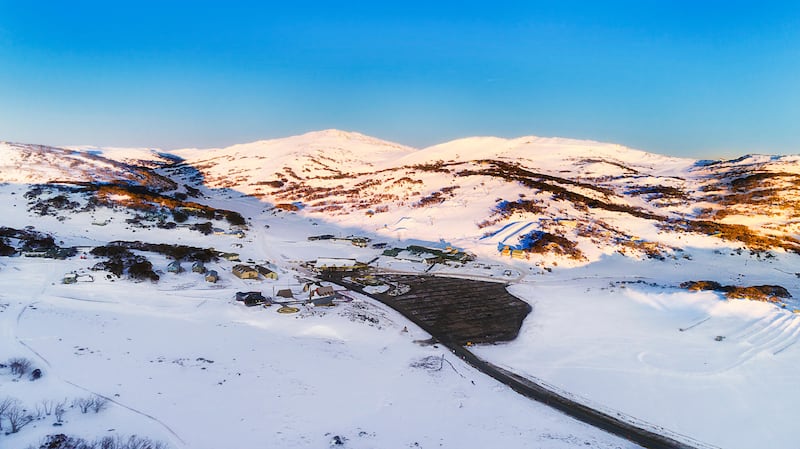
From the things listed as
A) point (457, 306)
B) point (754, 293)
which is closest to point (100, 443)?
point (457, 306)

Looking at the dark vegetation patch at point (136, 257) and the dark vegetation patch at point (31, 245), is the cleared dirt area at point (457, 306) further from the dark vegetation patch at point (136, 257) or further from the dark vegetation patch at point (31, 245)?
the dark vegetation patch at point (31, 245)

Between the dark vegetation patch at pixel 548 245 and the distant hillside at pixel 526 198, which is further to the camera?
the distant hillside at pixel 526 198

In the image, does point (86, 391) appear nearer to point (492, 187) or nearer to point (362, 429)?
point (362, 429)

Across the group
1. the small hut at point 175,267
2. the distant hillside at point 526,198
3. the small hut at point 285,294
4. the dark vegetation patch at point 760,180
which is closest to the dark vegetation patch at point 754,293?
the distant hillside at point 526,198

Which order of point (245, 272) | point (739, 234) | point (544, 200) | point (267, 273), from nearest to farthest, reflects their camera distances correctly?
point (245, 272)
point (267, 273)
point (739, 234)
point (544, 200)

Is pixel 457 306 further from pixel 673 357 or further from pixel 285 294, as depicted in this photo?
pixel 673 357

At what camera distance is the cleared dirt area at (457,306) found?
25.4m

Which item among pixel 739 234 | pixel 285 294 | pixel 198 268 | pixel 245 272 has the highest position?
pixel 739 234

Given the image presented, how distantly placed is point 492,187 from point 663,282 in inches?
1394

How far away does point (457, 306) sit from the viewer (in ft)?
98.2

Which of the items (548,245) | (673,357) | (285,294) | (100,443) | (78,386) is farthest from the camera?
(548,245)

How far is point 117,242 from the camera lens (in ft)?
129

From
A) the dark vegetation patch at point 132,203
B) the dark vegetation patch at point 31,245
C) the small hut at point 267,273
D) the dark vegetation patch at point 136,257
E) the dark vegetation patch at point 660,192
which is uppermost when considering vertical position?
the dark vegetation patch at point 660,192

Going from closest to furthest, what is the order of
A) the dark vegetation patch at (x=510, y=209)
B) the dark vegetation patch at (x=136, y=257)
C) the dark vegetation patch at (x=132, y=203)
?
the dark vegetation patch at (x=136, y=257)
the dark vegetation patch at (x=132, y=203)
the dark vegetation patch at (x=510, y=209)
